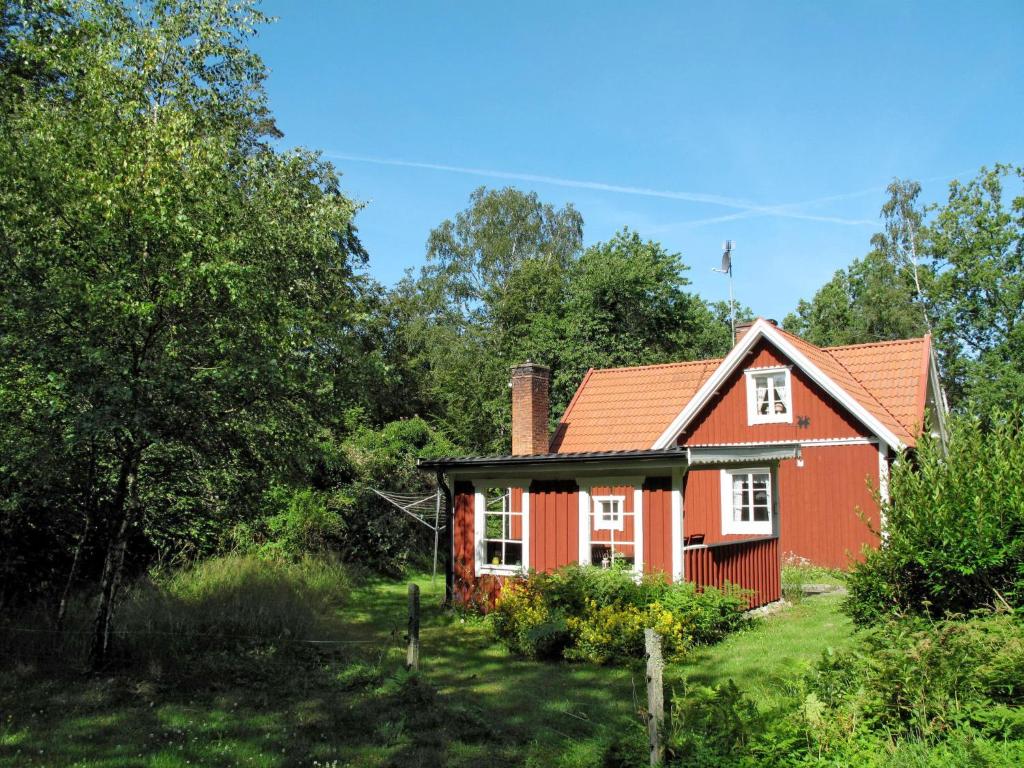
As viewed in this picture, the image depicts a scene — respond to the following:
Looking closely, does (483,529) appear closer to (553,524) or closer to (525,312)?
(553,524)

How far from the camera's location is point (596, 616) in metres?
11.1

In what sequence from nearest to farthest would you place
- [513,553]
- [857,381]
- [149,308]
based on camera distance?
[149,308]
[513,553]
[857,381]

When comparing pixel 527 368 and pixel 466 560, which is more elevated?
pixel 527 368

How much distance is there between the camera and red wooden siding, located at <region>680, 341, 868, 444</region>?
19.1 metres

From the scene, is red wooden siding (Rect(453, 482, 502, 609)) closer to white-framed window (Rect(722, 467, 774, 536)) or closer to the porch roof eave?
the porch roof eave

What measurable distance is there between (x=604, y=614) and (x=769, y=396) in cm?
1099

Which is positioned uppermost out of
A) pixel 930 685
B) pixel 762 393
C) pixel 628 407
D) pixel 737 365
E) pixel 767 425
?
pixel 737 365

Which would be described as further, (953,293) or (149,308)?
(953,293)

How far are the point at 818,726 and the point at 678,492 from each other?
22.9ft

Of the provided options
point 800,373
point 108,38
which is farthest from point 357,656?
point 800,373

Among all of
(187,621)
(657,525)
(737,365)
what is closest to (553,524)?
(657,525)

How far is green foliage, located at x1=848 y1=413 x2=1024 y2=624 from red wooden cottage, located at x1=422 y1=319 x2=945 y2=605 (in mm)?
3813

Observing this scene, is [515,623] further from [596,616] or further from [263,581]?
[263,581]

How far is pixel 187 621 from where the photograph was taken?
33.7 ft
